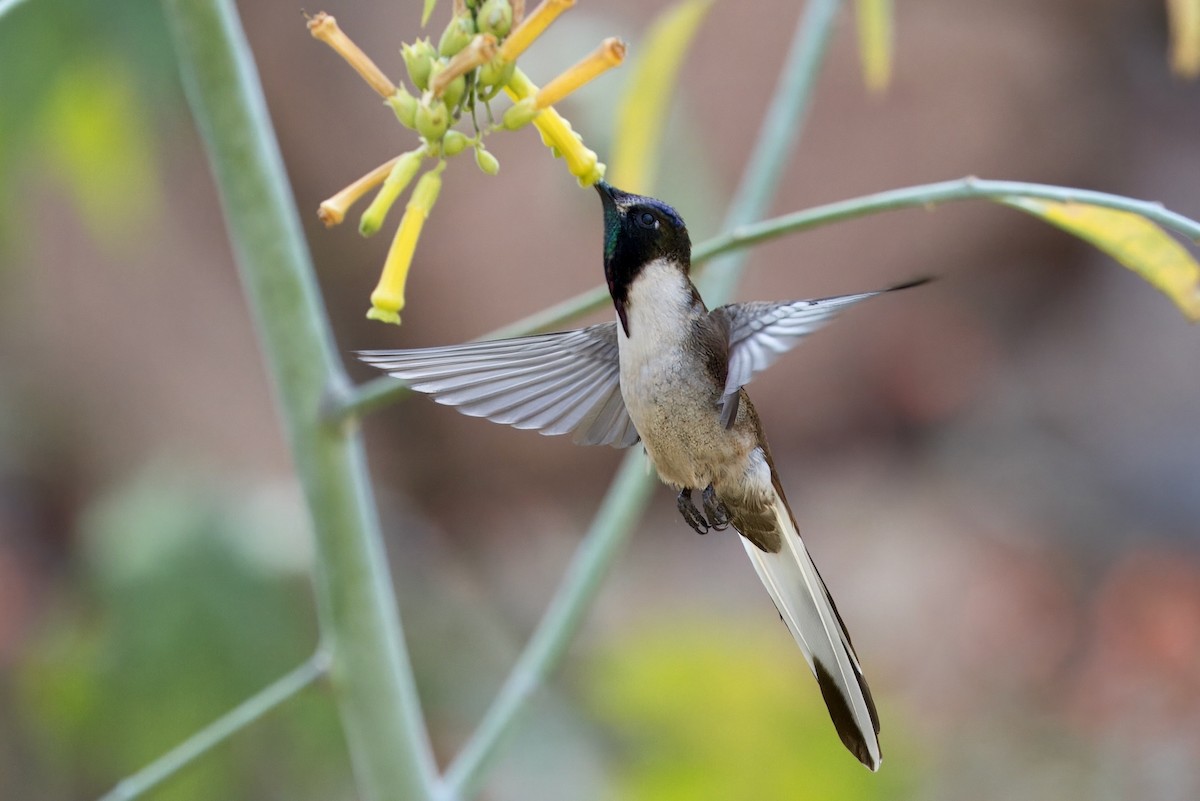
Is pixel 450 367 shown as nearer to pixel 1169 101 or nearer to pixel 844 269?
pixel 844 269

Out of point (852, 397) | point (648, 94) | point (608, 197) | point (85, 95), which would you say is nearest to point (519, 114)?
point (608, 197)

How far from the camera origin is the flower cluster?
2.47 feet

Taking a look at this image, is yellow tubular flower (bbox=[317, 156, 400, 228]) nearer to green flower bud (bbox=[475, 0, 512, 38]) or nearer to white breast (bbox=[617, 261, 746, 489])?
green flower bud (bbox=[475, 0, 512, 38])

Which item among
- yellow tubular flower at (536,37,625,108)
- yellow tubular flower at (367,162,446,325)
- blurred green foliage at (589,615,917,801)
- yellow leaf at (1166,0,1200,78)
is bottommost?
blurred green foliage at (589,615,917,801)

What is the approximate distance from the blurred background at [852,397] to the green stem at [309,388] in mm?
1707

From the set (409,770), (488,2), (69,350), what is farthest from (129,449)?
(488,2)

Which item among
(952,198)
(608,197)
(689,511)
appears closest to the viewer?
(952,198)

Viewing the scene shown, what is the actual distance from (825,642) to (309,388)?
18.7 inches

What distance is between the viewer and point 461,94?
30.0 inches

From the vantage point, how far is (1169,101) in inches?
160

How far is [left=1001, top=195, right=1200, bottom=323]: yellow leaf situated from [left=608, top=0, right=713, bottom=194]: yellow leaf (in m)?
0.52

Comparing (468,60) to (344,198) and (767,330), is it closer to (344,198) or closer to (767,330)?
(344,198)

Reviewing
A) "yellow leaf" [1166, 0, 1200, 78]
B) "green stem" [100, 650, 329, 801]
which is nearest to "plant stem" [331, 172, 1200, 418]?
"green stem" [100, 650, 329, 801]

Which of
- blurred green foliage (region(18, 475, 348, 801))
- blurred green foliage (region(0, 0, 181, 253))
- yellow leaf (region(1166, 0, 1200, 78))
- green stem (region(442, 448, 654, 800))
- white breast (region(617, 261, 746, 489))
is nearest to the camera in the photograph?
white breast (region(617, 261, 746, 489))
